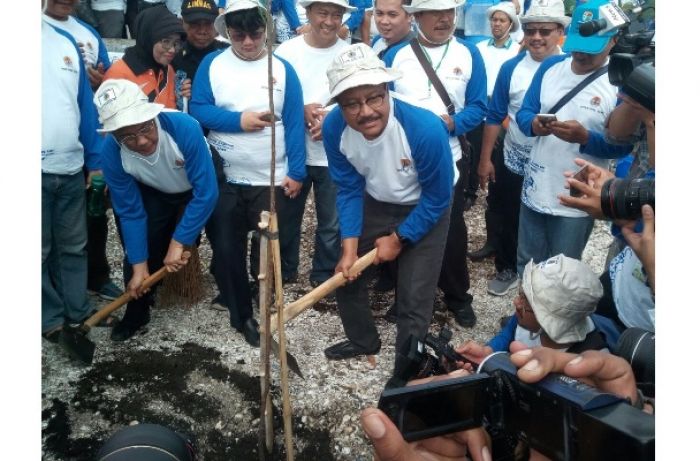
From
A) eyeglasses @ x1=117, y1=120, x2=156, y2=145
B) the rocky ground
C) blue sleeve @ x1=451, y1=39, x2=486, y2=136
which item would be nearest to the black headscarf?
eyeglasses @ x1=117, y1=120, x2=156, y2=145

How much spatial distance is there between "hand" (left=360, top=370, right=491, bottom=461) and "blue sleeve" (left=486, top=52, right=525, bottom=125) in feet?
9.35

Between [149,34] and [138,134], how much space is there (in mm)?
1158

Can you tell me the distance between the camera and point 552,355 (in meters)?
1.91

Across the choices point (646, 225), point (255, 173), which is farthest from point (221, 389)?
point (646, 225)

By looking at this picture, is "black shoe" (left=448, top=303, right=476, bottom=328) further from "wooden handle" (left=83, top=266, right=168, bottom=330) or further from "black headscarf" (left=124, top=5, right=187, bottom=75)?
"black headscarf" (left=124, top=5, right=187, bottom=75)

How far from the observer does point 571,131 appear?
142 inches

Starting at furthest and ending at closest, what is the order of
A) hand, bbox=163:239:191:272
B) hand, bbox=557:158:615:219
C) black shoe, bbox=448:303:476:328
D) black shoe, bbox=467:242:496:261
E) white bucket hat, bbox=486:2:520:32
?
1. white bucket hat, bbox=486:2:520:32
2. black shoe, bbox=467:242:496:261
3. black shoe, bbox=448:303:476:328
4. hand, bbox=163:239:191:272
5. hand, bbox=557:158:615:219

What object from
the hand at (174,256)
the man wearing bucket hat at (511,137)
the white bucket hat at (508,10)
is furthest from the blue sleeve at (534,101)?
the hand at (174,256)

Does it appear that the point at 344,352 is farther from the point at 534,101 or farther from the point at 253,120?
the point at 534,101

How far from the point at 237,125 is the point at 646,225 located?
2.68 meters

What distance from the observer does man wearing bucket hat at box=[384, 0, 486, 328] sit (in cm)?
→ 427

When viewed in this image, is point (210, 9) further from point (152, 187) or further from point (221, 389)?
point (221, 389)

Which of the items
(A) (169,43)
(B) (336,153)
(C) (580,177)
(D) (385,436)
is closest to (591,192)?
(C) (580,177)

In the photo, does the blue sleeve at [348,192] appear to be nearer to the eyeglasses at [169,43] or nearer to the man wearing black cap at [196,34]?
the eyeglasses at [169,43]
